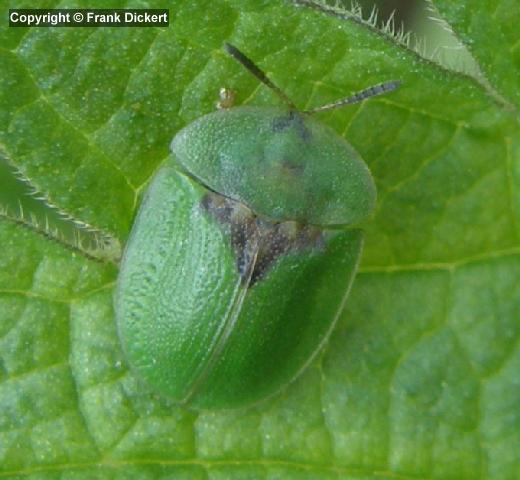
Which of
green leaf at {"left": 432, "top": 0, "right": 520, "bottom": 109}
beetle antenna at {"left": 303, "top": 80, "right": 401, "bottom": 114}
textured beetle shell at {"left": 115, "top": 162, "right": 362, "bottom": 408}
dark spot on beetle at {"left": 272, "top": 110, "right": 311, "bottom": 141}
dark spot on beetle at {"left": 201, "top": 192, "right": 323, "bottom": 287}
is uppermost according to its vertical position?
green leaf at {"left": 432, "top": 0, "right": 520, "bottom": 109}

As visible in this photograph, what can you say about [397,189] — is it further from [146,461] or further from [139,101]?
[146,461]

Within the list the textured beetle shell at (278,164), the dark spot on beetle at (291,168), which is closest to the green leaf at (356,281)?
the textured beetle shell at (278,164)

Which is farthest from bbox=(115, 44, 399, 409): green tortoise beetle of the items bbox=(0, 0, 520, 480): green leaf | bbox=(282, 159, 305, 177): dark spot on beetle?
bbox=(0, 0, 520, 480): green leaf

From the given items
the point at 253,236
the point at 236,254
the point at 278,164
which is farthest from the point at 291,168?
the point at 236,254

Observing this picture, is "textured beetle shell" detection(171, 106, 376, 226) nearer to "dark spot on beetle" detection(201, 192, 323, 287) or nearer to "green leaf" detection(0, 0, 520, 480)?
"dark spot on beetle" detection(201, 192, 323, 287)

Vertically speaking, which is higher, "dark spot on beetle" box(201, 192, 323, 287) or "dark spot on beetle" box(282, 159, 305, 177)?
"dark spot on beetle" box(282, 159, 305, 177)

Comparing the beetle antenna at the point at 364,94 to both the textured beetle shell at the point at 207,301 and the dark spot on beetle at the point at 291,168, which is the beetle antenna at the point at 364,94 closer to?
the dark spot on beetle at the point at 291,168

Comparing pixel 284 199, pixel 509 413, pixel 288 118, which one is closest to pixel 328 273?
pixel 284 199
